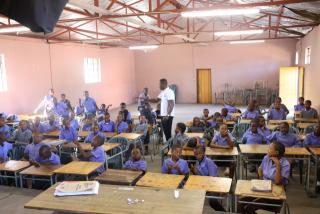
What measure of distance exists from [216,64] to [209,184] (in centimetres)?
1587

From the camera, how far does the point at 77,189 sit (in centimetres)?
316

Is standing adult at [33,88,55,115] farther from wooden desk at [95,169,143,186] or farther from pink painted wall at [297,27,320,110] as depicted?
pink painted wall at [297,27,320,110]

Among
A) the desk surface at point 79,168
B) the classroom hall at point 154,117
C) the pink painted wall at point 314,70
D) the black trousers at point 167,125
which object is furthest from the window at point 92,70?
the desk surface at point 79,168

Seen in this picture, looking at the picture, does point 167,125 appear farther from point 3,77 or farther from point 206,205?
point 3,77

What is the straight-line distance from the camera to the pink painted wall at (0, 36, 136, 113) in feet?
37.2

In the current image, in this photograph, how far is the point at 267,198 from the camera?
377 centimetres

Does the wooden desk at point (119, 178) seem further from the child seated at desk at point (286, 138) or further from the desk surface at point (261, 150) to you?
the child seated at desk at point (286, 138)

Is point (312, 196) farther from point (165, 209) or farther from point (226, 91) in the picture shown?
point (226, 91)

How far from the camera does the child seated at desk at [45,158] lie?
519 centimetres

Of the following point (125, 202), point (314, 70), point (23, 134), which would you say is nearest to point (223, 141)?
point (125, 202)

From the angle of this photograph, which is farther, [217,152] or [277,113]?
[277,113]

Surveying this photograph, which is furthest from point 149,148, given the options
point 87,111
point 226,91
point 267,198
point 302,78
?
point 226,91

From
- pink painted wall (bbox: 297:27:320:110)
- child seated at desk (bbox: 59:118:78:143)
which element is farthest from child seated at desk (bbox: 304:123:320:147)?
child seated at desk (bbox: 59:118:78:143)

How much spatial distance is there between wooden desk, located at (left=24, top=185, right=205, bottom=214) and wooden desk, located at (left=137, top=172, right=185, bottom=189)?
817mm
